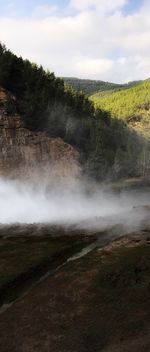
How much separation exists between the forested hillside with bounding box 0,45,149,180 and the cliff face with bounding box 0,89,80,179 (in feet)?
10.6

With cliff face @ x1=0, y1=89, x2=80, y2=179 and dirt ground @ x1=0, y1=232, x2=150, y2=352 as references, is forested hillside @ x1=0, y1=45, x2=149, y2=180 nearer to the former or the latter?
cliff face @ x1=0, y1=89, x2=80, y2=179

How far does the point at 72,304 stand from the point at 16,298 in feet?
16.7

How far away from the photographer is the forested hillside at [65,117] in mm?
101938

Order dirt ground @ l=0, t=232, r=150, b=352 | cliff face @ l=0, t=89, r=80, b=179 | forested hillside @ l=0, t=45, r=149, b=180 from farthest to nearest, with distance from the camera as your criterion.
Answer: forested hillside @ l=0, t=45, r=149, b=180 < cliff face @ l=0, t=89, r=80, b=179 < dirt ground @ l=0, t=232, r=150, b=352

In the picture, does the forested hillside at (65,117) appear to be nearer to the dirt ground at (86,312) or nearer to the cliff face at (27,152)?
the cliff face at (27,152)

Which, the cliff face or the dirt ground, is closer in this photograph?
the dirt ground

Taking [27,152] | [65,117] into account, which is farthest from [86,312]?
[65,117]

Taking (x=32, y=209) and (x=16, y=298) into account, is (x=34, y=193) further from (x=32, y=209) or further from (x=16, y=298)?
(x=16, y=298)

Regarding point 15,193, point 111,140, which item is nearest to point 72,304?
point 15,193

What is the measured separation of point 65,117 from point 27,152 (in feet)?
83.6

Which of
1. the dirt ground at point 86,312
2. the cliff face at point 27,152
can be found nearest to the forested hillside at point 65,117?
the cliff face at point 27,152

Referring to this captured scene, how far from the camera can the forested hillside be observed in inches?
4013

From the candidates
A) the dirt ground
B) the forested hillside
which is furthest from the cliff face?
the dirt ground

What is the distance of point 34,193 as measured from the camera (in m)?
92.4
